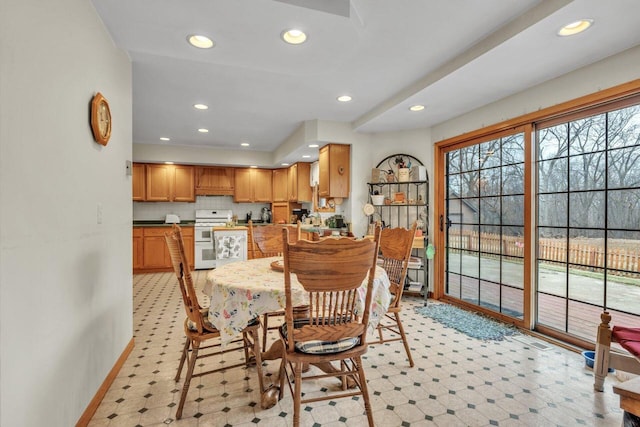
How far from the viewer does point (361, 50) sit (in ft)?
7.91

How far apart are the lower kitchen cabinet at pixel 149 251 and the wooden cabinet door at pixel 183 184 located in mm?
832

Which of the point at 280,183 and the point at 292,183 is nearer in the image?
the point at 292,183

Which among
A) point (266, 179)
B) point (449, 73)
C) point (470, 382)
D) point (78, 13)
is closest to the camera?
point (78, 13)

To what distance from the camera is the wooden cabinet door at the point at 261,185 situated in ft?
22.3

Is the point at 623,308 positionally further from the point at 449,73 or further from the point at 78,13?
the point at 78,13

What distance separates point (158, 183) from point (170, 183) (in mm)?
221

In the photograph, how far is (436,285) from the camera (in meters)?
4.12

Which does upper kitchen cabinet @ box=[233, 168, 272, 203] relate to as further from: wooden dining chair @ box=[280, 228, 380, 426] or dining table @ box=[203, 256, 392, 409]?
wooden dining chair @ box=[280, 228, 380, 426]

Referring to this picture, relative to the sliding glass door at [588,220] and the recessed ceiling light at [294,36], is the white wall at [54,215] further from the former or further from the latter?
the sliding glass door at [588,220]

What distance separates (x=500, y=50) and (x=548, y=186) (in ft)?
4.75

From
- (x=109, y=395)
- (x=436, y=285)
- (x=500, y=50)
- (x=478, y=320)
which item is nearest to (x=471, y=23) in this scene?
(x=500, y=50)

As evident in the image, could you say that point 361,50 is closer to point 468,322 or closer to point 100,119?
point 100,119

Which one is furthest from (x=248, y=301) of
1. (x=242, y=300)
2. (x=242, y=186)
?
(x=242, y=186)

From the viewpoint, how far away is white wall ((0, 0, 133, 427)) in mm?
1111
